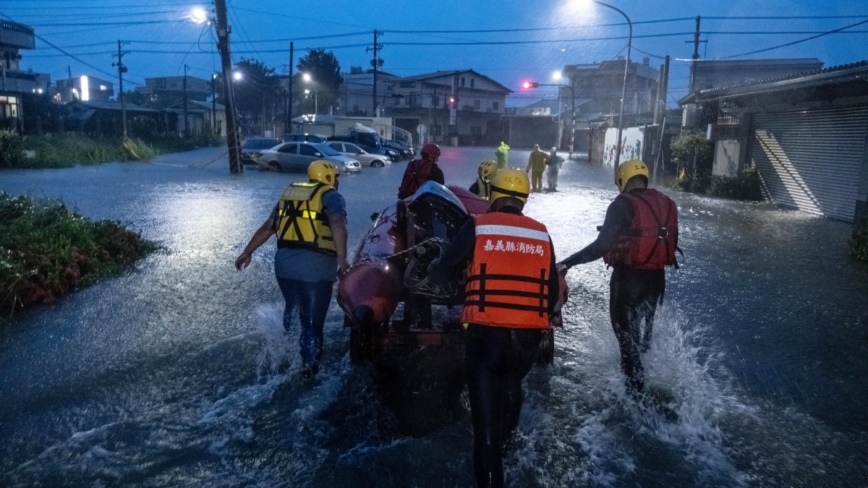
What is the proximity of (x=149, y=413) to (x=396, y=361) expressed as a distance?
1965mm

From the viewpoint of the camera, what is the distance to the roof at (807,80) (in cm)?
1335

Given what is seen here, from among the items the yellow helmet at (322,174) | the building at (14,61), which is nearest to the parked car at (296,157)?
the building at (14,61)

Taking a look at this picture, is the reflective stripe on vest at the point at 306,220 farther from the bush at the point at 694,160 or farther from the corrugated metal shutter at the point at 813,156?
the bush at the point at 694,160

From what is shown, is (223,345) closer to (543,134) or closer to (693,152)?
(693,152)

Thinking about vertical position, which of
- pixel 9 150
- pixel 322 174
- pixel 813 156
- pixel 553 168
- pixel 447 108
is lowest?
pixel 9 150

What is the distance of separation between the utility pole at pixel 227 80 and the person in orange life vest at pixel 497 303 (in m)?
23.2

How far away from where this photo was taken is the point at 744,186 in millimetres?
19875

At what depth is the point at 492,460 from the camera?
11.2 feet

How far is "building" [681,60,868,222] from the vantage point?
14923 millimetres

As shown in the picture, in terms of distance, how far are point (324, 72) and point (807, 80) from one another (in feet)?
197

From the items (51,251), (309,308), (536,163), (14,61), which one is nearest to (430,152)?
(309,308)

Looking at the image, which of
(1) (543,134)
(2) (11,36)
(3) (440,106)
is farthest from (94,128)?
(1) (543,134)

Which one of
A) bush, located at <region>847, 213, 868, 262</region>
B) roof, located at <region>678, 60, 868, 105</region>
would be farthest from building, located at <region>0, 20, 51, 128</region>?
bush, located at <region>847, 213, 868, 262</region>

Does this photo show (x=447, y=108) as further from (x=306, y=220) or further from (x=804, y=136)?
(x=306, y=220)
